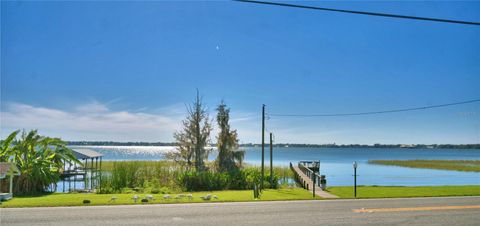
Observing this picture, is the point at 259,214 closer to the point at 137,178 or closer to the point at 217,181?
the point at 217,181

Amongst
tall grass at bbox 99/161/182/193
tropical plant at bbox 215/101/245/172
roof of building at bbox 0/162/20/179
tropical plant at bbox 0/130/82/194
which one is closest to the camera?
roof of building at bbox 0/162/20/179

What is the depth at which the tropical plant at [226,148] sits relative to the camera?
111 ft

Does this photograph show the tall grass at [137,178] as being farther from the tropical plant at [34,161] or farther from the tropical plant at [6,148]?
the tropical plant at [6,148]

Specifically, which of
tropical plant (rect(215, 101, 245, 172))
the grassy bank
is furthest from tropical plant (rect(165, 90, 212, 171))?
the grassy bank

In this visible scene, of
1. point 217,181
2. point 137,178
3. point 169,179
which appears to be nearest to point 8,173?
point 137,178

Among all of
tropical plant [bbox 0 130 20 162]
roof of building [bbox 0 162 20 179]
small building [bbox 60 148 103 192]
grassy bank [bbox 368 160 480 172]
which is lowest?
grassy bank [bbox 368 160 480 172]

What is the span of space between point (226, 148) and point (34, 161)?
54.8 ft

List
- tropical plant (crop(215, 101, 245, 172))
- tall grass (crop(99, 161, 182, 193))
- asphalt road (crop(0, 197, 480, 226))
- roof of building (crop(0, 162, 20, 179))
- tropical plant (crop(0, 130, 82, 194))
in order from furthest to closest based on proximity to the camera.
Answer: tropical plant (crop(215, 101, 245, 172)), tall grass (crop(99, 161, 182, 193)), tropical plant (crop(0, 130, 82, 194)), roof of building (crop(0, 162, 20, 179)), asphalt road (crop(0, 197, 480, 226))

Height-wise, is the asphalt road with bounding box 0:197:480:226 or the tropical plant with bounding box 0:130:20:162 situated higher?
the tropical plant with bounding box 0:130:20:162

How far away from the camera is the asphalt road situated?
37.3ft

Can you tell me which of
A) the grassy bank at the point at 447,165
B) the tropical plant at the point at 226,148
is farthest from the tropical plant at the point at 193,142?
the grassy bank at the point at 447,165

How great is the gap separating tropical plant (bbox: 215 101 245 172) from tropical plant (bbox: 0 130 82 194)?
47.2ft

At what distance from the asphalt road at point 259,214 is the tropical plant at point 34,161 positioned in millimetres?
7980

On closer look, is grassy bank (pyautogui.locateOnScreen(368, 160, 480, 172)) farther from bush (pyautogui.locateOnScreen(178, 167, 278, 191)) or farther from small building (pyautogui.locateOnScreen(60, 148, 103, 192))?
small building (pyautogui.locateOnScreen(60, 148, 103, 192))
